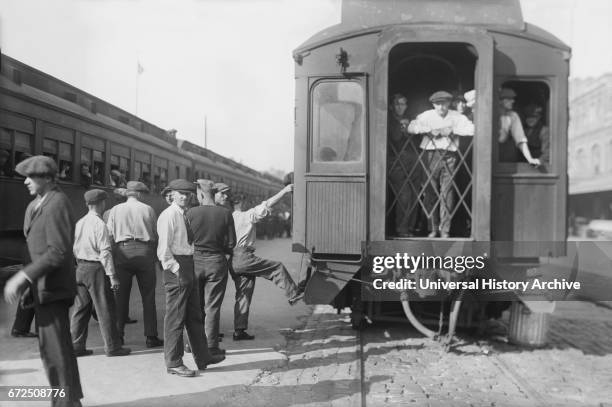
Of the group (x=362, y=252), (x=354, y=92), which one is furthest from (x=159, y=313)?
(x=354, y=92)

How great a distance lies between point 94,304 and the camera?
17.3 ft

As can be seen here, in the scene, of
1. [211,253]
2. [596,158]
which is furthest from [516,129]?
[596,158]

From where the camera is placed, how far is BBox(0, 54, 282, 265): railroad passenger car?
305 inches

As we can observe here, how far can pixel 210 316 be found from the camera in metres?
5.54

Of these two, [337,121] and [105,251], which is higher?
[337,121]

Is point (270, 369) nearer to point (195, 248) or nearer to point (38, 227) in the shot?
point (195, 248)

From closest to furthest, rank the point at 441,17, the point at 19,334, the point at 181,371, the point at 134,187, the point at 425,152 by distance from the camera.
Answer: the point at 181,371 < the point at 441,17 < the point at 19,334 < the point at 425,152 < the point at 134,187

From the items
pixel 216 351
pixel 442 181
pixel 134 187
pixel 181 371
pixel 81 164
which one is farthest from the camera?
pixel 81 164

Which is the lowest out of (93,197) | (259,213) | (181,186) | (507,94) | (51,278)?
(51,278)

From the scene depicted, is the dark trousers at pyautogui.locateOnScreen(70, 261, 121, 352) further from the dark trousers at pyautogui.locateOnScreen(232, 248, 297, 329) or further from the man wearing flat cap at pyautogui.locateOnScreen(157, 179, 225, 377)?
the dark trousers at pyautogui.locateOnScreen(232, 248, 297, 329)

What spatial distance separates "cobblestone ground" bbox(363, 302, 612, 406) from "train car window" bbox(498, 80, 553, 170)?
209 cm

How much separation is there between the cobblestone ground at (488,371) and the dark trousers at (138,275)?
238cm

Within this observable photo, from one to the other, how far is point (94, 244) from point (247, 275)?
5.79 feet

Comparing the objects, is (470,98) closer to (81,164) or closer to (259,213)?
(259,213)
